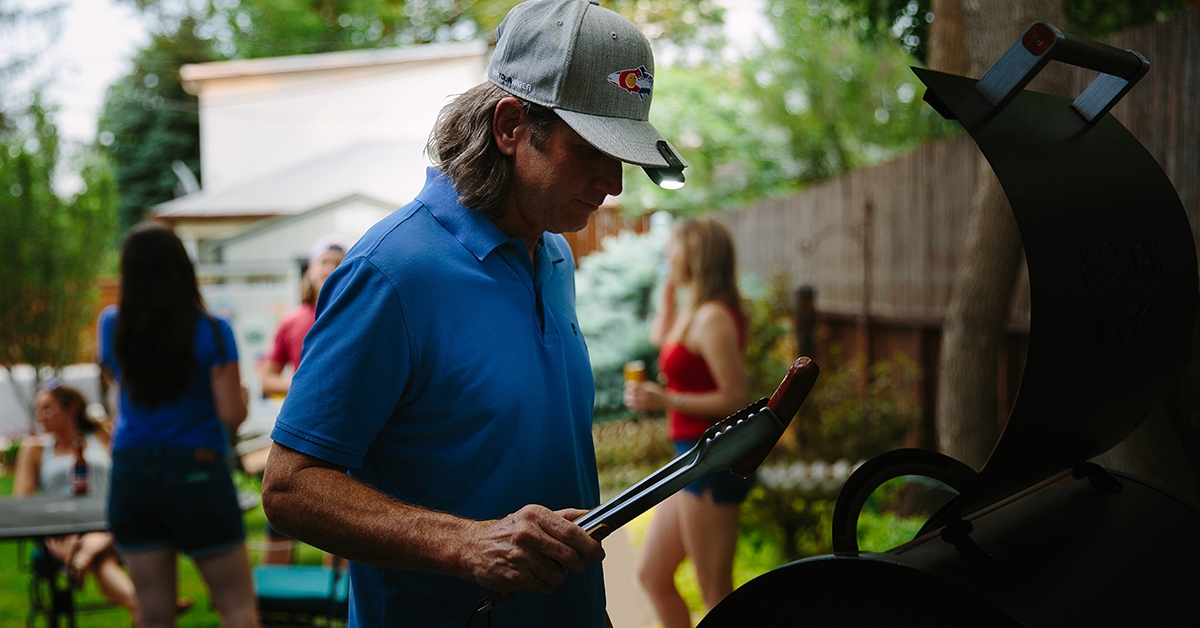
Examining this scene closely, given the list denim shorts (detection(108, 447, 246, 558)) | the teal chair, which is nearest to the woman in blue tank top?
denim shorts (detection(108, 447, 246, 558))

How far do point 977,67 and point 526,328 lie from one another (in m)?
2.52

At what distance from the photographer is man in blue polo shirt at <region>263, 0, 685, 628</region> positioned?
1150 mm

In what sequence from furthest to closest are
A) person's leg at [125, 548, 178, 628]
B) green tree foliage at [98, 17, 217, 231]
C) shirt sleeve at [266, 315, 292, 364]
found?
green tree foliage at [98, 17, 217, 231] → shirt sleeve at [266, 315, 292, 364] → person's leg at [125, 548, 178, 628]

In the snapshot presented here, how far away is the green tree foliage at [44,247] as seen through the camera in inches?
428

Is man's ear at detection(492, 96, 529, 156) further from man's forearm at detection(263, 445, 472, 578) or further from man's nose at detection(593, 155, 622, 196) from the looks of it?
man's forearm at detection(263, 445, 472, 578)

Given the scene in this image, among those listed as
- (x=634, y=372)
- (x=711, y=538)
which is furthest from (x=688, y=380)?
(x=711, y=538)

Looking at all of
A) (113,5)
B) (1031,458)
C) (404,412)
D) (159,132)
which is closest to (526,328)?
(404,412)

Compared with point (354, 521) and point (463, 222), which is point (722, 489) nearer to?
point (463, 222)

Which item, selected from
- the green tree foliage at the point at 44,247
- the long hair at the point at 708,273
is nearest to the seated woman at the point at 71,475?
the long hair at the point at 708,273

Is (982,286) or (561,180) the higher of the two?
(561,180)

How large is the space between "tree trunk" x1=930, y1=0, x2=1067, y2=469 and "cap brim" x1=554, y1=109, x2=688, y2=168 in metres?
2.18

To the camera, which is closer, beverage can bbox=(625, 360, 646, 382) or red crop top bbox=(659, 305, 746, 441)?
beverage can bbox=(625, 360, 646, 382)

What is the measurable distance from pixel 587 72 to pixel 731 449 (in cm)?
59

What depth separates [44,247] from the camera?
1105 cm
